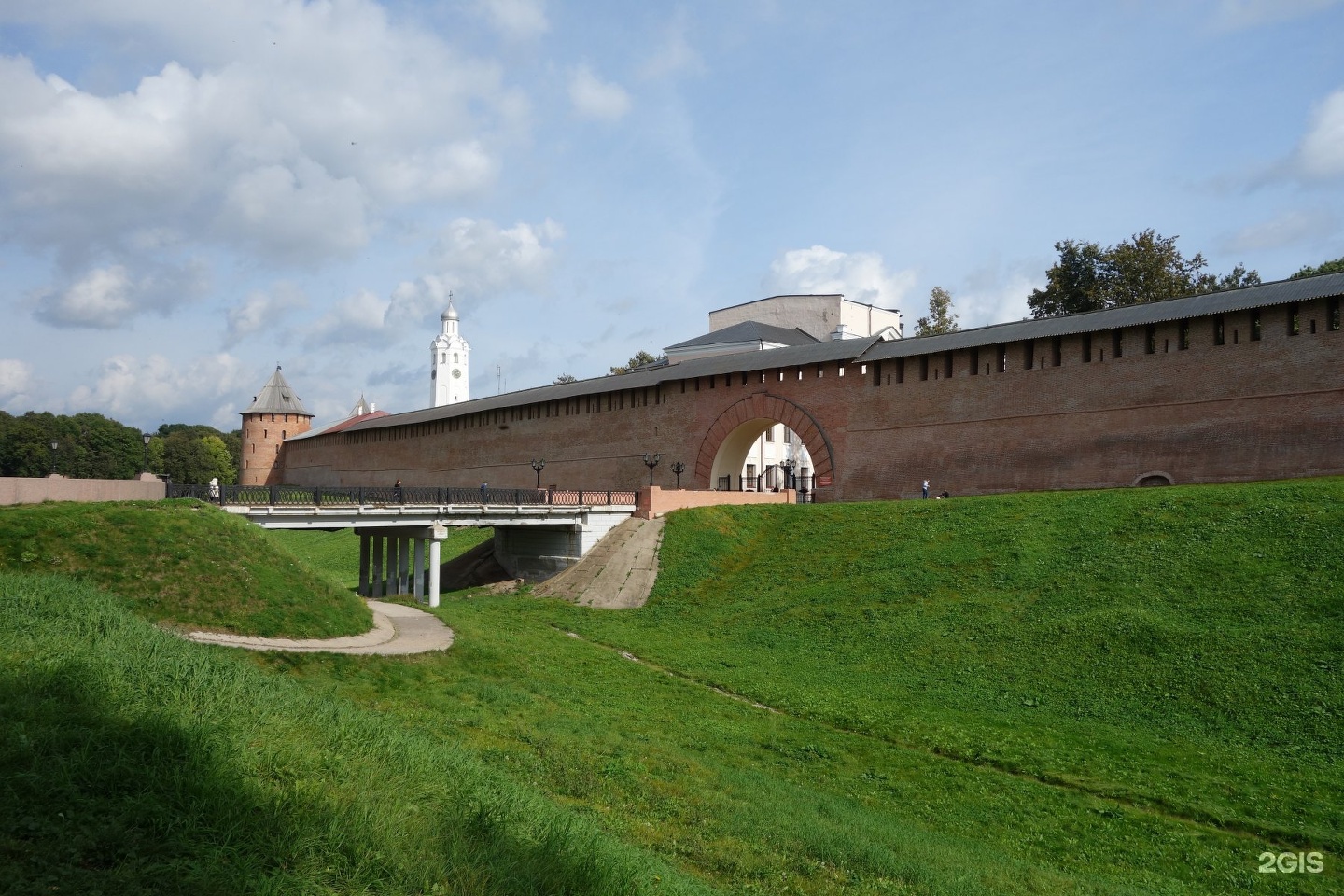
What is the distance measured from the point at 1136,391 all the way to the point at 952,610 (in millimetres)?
10017

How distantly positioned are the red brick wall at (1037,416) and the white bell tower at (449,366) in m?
38.8

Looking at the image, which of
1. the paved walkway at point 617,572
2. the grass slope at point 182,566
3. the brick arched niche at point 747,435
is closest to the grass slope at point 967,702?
the paved walkway at point 617,572

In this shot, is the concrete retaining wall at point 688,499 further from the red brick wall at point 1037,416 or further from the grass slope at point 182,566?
the grass slope at point 182,566

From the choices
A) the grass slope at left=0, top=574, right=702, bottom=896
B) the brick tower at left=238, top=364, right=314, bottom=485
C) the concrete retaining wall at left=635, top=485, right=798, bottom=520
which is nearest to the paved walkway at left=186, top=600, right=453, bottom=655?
the grass slope at left=0, top=574, right=702, bottom=896

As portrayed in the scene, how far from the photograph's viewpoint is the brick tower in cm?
6028

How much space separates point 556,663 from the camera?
14.8 metres

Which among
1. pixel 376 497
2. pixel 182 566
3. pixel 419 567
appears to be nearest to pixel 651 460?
pixel 419 567

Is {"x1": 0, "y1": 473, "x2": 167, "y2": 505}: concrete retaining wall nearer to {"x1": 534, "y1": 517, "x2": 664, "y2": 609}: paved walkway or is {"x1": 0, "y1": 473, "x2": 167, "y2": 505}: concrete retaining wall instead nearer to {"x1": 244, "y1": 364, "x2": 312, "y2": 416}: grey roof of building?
{"x1": 534, "y1": 517, "x2": 664, "y2": 609}: paved walkway

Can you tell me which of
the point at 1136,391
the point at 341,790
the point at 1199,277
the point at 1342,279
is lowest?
the point at 341,790

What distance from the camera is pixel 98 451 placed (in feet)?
243

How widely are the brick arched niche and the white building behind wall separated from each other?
3.73 ft

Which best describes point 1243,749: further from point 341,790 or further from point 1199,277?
point 1199,277

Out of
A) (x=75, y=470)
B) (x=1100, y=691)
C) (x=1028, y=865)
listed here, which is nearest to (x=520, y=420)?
(x=1100, y=691)

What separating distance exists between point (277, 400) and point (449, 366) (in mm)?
15052
